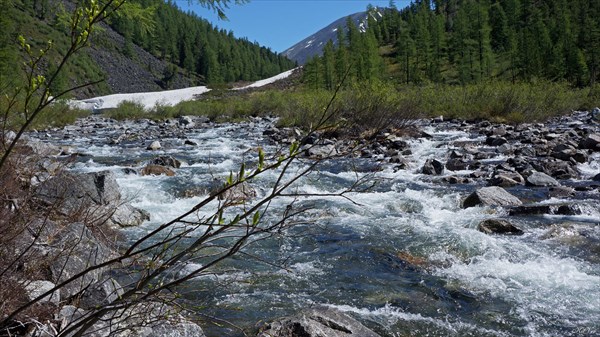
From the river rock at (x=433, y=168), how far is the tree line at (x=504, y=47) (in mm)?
29809

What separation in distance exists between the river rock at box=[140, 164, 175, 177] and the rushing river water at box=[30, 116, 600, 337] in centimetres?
151

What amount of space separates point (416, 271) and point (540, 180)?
5.16 metres

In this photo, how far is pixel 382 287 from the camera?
4.84 m

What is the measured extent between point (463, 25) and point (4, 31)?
54.3 metres

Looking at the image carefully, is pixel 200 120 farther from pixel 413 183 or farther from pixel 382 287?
pixel 382 287

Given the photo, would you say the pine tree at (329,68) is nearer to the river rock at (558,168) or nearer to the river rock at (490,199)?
the river rock at (558,168)

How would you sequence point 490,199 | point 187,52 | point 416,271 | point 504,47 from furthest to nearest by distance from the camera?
point 187,52 → point 504,47 → point 490,199 → point 416,271

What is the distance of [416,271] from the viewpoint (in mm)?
5254

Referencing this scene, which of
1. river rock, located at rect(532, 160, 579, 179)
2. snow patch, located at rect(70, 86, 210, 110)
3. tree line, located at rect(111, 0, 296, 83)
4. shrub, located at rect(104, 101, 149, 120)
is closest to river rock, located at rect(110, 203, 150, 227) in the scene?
river rock, located at rect(532, 160, 579, 179)

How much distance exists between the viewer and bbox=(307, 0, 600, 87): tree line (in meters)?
44.8

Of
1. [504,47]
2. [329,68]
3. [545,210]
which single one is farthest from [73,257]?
[504,47]

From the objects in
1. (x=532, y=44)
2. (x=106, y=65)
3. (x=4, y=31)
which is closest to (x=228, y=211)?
(x=4, y=31)

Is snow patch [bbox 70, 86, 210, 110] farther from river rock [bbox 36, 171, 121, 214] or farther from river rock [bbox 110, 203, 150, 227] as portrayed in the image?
river rock [bbox 110, 203, 150, 227]

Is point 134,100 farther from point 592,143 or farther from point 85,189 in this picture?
point 592,143
